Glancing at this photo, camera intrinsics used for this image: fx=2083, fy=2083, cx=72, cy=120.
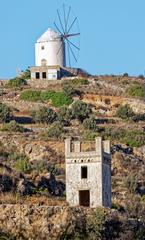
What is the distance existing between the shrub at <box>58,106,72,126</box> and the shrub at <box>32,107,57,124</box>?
438 millimetres

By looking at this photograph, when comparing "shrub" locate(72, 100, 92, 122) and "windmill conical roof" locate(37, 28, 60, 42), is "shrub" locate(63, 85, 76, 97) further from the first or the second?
"windmill conical roof" locate(37, 28, 60, 42)

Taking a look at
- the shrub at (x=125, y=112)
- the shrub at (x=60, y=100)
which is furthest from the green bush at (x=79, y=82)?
the shrub at (x=125, y=112)

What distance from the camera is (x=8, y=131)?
137 m

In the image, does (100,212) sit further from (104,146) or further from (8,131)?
(8,131)

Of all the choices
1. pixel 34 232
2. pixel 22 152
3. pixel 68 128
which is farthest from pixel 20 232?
pixel 68 128

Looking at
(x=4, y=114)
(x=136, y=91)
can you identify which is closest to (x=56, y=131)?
(x=4, y=114)

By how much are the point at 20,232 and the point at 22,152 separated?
101 feet

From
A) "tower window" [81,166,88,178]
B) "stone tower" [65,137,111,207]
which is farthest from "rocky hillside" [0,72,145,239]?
"tower window" [81,166,88,178]

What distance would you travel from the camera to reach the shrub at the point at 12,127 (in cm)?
13762

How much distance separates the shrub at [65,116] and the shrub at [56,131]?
2.74m

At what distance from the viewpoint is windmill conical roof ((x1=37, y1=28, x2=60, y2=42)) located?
158 m

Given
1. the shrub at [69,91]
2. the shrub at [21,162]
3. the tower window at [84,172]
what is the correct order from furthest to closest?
the shrub at [69,91]
the shrub at [21,162]
the tower window at [84,172]

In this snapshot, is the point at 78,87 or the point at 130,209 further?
the point at 78,87

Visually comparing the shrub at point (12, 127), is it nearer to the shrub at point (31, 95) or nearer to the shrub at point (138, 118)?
the shrub at point (138, 118)
